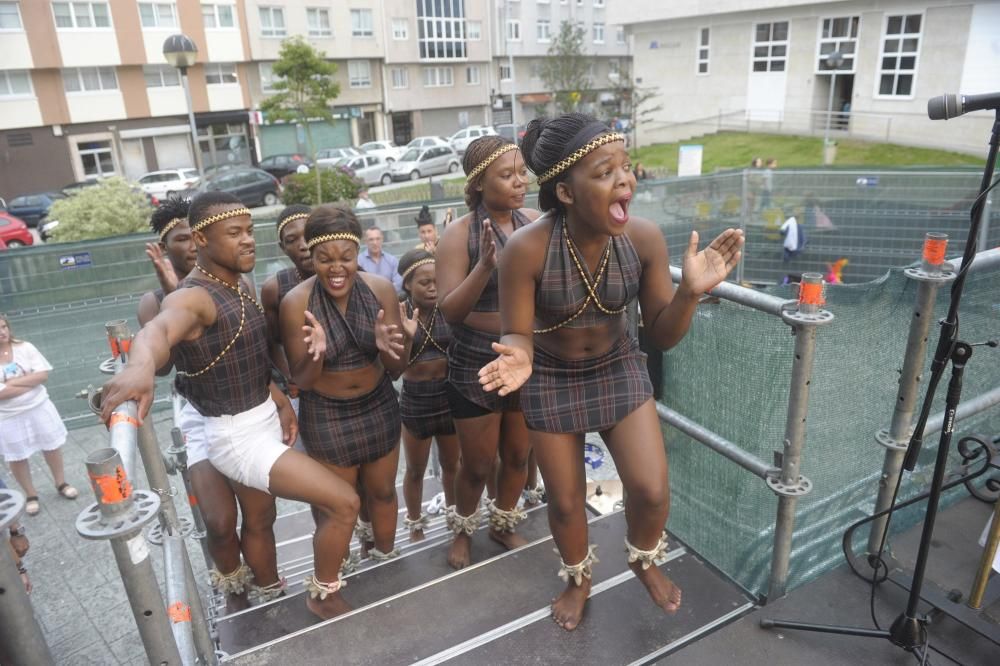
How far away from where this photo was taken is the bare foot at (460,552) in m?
3.71

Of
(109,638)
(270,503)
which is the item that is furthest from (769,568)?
(109,638)

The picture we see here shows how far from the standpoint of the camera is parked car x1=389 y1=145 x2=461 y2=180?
89.1 ft

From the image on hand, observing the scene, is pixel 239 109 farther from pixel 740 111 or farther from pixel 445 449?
pixel 445 449

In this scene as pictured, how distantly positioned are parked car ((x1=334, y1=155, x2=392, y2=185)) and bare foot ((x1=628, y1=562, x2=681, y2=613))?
2487cm

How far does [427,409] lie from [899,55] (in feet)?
87.7

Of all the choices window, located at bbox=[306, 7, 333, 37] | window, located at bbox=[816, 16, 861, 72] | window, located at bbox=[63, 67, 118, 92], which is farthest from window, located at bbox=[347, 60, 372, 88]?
window, located at bbox=[816, 16, 861, 72]

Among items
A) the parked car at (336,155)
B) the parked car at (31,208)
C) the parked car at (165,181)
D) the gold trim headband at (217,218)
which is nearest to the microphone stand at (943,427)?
the gold trim headband at (217,218)

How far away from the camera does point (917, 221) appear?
10.0 metres

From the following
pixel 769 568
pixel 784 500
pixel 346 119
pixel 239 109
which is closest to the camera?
pixel 784 500

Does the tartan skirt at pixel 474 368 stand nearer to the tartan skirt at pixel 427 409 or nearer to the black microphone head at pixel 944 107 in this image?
the tartan skirt at pixel 427 409

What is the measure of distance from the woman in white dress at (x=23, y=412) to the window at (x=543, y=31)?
138 feet

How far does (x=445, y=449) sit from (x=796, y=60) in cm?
2812

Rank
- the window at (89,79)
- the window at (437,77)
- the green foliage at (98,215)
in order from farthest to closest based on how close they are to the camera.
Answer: the window at (437,77)
the window at (89,79)
the green foliage at (98,215)

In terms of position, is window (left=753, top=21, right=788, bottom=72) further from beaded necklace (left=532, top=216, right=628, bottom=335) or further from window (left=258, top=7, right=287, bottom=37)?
beaded necklace (left=532, top=216, right=628, bottom=335)
